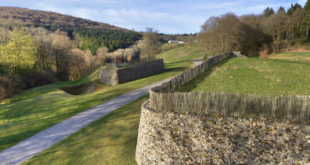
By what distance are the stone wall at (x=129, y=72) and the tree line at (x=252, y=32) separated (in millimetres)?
18139

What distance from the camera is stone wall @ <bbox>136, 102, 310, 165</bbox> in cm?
773

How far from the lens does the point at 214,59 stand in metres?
23.3

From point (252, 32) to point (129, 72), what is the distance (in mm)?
38581

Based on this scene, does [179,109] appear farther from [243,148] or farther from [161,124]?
[243,148]

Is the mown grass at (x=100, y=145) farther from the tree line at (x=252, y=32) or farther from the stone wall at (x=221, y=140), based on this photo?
the tree line at (x=252, y=32)

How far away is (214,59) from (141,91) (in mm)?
9867

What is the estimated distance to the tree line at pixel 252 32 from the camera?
43938 millimetres

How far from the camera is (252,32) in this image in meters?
51.3

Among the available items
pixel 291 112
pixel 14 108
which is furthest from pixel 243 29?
pixel 14 108

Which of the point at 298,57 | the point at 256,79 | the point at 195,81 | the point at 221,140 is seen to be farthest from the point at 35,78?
the point at 298,57

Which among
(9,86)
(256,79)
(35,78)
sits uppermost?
(256,79)

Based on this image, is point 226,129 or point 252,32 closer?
point 226,129

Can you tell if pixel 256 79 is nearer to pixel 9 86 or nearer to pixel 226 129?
pixel 226 129

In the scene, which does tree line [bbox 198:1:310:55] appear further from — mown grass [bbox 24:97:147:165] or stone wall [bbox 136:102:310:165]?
stone wall [bbox 136:102:310:165]
